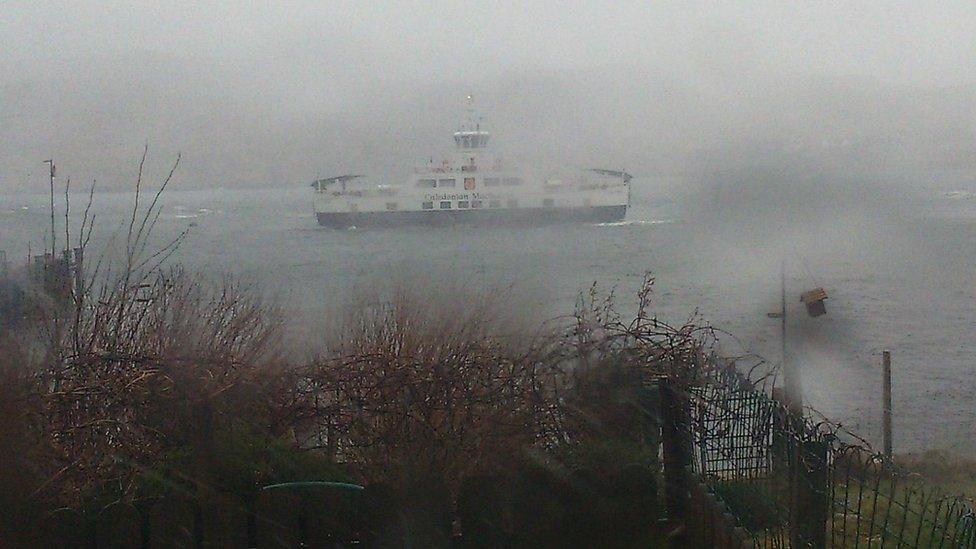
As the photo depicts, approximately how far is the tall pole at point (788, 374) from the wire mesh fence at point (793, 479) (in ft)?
0.60

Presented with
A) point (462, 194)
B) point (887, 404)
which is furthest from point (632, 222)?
point (887, 404)

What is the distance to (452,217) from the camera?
9398mm

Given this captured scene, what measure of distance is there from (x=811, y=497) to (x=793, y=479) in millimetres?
79

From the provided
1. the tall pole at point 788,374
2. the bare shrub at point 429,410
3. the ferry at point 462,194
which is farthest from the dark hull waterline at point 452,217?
the bare shrub at point 429,410

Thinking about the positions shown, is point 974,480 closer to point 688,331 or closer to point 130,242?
point 688,331

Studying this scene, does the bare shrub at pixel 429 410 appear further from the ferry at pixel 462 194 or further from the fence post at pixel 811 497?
the ferry at pixel 462 194

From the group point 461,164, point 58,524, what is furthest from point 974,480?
point 461,164

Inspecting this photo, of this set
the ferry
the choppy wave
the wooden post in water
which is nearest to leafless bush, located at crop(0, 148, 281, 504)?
the wooden post in water

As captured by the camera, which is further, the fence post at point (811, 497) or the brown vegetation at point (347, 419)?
the brown vegetation at point (347, 419)

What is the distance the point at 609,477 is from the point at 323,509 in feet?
3.34

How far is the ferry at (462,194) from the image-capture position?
30.5 feet

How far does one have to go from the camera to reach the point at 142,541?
303 cm

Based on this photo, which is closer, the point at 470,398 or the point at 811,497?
the point at 811,497

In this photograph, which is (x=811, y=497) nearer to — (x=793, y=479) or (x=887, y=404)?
(x=793, y=479)
